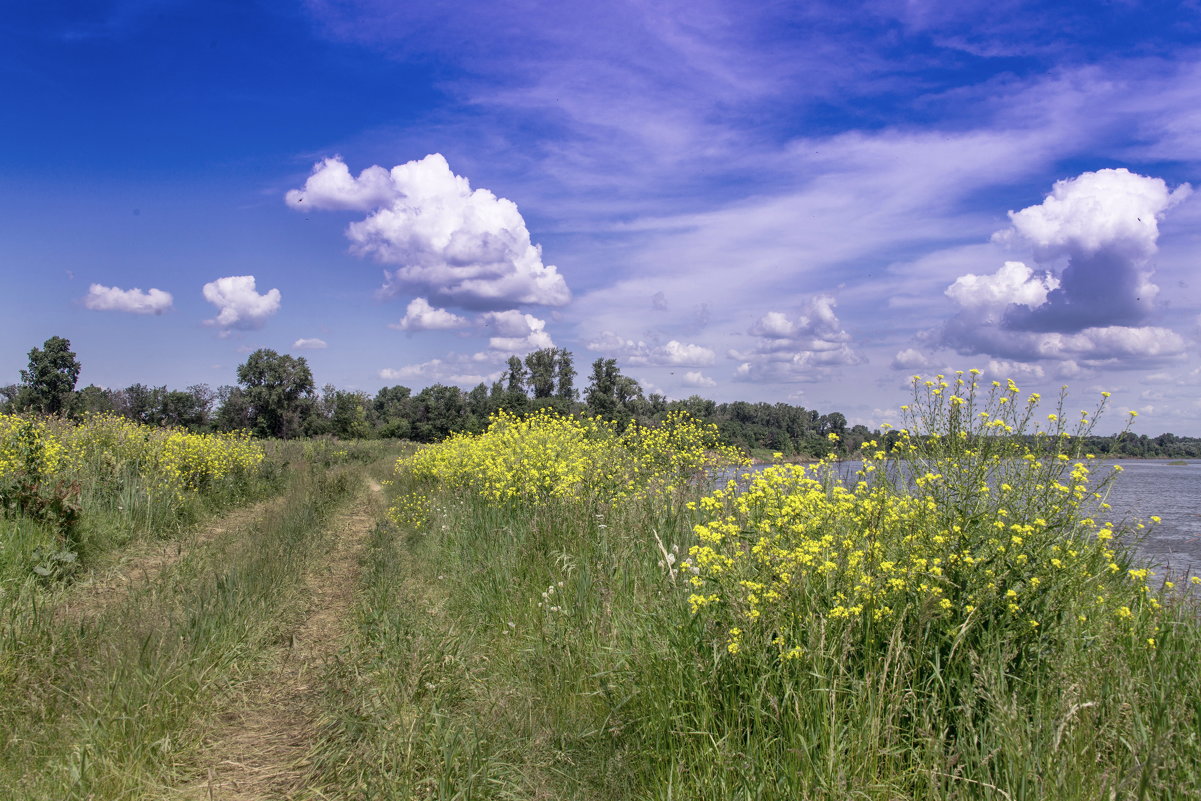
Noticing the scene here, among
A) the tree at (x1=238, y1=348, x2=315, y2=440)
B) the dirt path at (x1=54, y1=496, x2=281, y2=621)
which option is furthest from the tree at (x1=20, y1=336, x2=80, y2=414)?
the dirt path at (x1=54, y1=496, x2=281, y2=621)

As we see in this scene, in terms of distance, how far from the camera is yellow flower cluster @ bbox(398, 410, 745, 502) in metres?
7.66

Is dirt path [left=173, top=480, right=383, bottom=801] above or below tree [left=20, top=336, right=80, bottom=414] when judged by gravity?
below

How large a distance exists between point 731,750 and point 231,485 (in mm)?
13893

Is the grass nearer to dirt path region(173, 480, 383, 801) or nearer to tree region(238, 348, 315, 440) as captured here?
dirt path region(173, 480, 383, 801)

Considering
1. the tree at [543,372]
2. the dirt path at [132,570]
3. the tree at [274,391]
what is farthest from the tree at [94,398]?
the dirt path at [132,570]

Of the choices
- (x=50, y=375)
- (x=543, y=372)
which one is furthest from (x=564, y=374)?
(x=50, y=375)

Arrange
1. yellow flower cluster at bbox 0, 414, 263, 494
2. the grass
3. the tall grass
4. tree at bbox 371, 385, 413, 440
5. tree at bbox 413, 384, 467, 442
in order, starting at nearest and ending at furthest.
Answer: the tall grass < the grass < yellow flower cluster at bbox 0, 414, 263, 494 < tree at bbox 371, 385, 413, 440 < tree at bbox 413, 384, 467, 442

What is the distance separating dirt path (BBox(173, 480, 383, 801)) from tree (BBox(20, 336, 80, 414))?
62.9 m

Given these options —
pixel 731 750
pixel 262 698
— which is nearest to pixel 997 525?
pixel 731 750

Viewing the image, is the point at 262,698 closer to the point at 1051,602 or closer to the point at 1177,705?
the point at 1051,602

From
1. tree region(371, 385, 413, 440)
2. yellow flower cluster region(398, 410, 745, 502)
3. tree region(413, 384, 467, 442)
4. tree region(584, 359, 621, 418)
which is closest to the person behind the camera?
yellow flower cluster region(398, 410, 745, 502)

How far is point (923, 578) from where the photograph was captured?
3.21 meters

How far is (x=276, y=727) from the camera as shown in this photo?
14.1ft

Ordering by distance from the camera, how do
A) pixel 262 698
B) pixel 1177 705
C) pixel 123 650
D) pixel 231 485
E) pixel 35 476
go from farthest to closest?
pixel 231 485
pixel 35 476
pixel 262 698
pixel 123 650
pixel 1177 705
